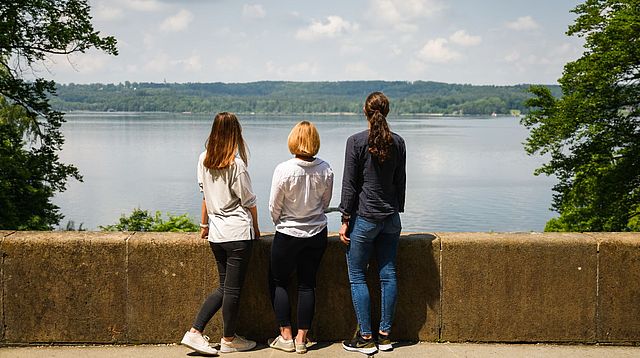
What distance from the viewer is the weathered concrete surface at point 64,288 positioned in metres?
5.16

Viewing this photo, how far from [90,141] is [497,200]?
68.7 meters


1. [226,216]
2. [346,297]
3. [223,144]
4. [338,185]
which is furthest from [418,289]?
[338,185]

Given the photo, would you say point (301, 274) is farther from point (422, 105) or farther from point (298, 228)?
point (422, 105)

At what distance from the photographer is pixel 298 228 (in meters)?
4.93

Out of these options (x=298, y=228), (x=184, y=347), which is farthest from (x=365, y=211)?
(x=184, y=347)

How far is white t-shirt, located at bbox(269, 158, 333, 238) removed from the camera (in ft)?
16.0

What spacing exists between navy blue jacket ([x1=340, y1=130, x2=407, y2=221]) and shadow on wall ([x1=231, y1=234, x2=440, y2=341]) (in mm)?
475

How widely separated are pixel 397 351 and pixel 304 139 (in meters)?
1.63

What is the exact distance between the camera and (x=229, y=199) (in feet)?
16.0

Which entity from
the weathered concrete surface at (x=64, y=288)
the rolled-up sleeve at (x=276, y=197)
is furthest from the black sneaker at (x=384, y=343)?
the weathered concrete surface at (x=64, y=288)

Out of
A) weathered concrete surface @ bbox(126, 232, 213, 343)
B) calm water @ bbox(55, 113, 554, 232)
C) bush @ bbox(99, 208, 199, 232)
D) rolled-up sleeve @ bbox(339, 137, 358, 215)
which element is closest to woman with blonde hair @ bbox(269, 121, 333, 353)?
rolled-up sleeve @ bbox(339, 137, 358, 215)

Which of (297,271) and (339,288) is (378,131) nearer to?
(297,271)

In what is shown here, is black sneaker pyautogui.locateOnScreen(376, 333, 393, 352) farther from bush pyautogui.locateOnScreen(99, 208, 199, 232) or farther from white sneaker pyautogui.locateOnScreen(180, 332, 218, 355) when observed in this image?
bush pyautogui.locateOnScreen(99, 208, 199, 232)

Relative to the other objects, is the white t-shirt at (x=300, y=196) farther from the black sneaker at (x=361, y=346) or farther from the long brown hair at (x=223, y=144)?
the black sneaker at (x=361, y=346)
